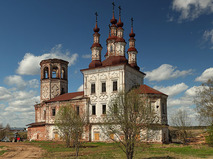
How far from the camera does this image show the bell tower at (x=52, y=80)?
38.6 m

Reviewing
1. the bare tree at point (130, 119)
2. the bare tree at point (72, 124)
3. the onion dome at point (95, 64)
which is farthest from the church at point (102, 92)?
the bare tree at point (130, 119)

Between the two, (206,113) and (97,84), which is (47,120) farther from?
(206,113)

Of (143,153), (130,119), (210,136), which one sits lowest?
(143,153)

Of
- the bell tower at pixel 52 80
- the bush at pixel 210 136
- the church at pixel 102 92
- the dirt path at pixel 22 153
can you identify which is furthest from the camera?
the bell tower at pixel 52 80

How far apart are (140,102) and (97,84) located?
1691 cm

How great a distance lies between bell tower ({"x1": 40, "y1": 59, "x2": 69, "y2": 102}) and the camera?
38603 millimetres

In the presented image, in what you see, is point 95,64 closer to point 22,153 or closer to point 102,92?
point 102,92

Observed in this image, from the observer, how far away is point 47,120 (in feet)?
112

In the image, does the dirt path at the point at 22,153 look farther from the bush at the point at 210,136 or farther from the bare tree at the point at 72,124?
the bush at the point at 210,136

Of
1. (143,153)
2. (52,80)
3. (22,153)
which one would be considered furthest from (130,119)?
(52,80)

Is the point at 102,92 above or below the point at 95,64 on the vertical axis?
below

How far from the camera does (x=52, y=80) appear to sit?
38781 millimetres

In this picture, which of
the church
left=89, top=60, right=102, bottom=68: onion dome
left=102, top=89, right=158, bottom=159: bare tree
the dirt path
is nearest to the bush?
the church

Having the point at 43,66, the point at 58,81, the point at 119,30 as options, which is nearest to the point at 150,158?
the point at 119,30
